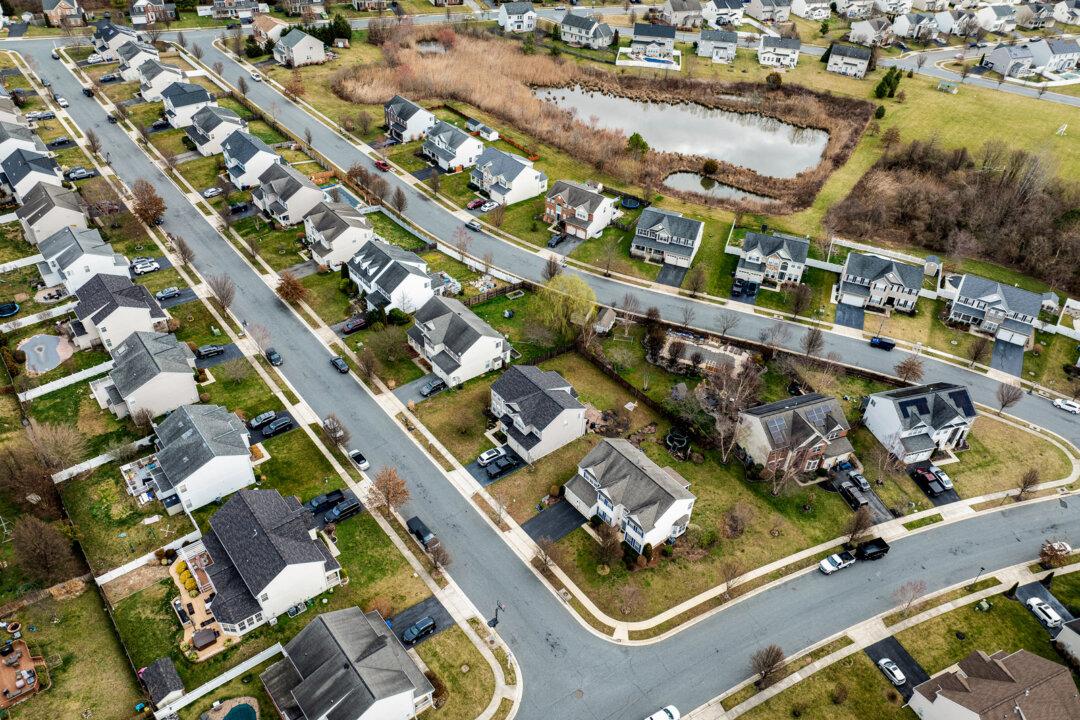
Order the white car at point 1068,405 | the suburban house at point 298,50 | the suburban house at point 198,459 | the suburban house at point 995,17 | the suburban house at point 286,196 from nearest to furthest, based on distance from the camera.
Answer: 1. the suburban house at point 198,459
2. the white car at point 1068,405
3. the suburban house at point 286,196
4. the suburban house at point 298,50
5. the suburban house at point 995,17

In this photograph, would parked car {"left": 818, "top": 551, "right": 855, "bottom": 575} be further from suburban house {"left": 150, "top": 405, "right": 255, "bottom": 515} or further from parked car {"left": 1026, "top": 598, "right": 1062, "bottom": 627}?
suburban house {"left": 150, "top": 405, "right": 255, "bottom": 515}

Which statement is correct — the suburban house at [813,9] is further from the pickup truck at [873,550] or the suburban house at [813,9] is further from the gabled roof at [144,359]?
the gabled roof at [144,359]

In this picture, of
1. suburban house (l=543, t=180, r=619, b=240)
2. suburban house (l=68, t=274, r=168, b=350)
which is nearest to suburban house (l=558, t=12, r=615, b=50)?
suburban house (l=543, t=180, r=619, b=240)

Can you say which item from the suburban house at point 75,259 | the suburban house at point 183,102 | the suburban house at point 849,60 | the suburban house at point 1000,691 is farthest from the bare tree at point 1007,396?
the suburban house at point 183,102

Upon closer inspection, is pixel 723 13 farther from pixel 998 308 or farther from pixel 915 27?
pixel 998 308

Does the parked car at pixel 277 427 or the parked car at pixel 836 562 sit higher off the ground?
the parked car at pixel 277 427

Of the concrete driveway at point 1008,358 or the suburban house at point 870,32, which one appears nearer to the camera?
the concrete driveway at point 1008,358
